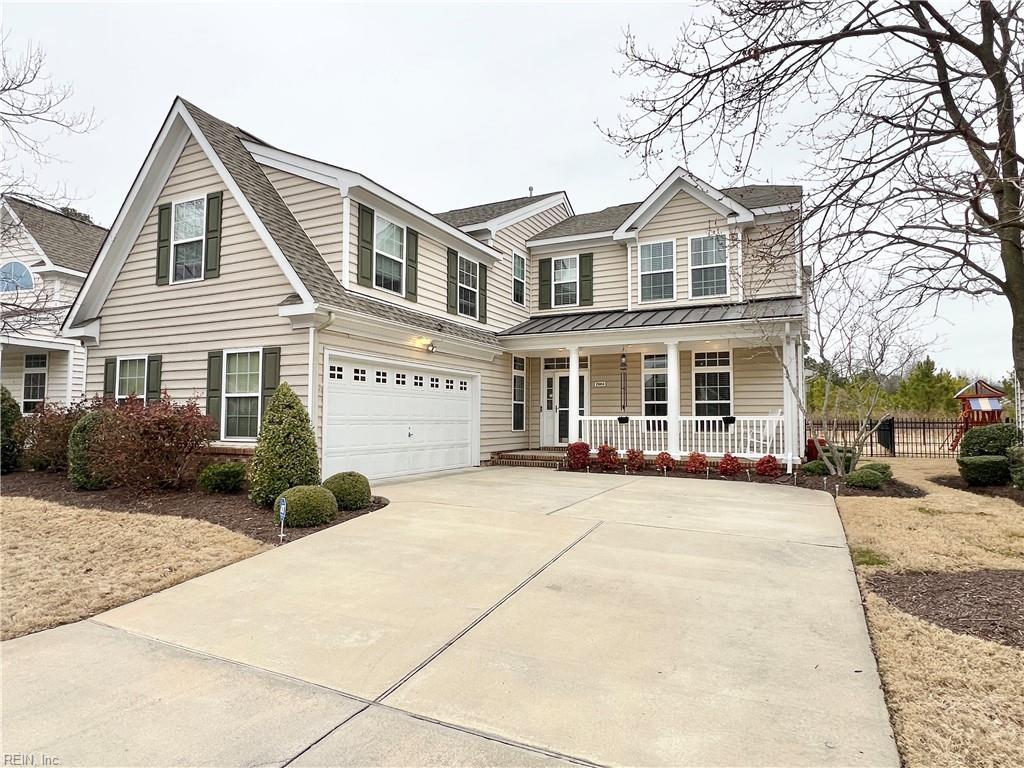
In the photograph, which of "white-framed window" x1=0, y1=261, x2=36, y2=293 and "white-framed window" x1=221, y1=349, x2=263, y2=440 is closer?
"white-framed window" x1=221, y1=349, x2=263, y2=440

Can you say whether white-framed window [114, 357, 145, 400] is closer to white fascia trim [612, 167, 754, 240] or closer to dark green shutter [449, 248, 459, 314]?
dark green shutter [449, 248, 459, 314]

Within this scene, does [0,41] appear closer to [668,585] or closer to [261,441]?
[261,441]

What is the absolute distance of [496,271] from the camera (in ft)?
48.9

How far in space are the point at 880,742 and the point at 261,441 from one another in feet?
24.6

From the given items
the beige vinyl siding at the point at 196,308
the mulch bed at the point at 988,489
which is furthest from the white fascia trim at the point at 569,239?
the mulch bed at the point at 988,489

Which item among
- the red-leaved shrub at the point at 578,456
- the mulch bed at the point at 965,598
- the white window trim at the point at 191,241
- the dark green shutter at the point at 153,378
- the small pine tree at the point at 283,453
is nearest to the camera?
the mulch bed at the point at 965,598

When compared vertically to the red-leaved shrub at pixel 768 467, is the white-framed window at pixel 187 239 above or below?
above

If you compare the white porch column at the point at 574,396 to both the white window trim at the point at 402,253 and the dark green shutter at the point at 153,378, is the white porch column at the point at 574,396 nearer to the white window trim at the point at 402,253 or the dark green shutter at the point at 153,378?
the white window trim at the point at 402,253

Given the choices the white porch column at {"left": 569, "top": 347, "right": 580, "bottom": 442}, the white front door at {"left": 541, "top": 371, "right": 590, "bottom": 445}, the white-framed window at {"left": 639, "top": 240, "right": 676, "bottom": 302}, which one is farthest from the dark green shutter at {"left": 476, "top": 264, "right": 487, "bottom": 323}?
the white-framed window at {"left": 639, "top": 240, "right": 676, "bottom": 302}

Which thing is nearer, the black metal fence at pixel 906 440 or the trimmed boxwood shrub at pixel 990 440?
the trimmed boxwood shrub at pixel 990 440

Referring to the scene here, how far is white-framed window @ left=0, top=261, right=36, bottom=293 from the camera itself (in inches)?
625

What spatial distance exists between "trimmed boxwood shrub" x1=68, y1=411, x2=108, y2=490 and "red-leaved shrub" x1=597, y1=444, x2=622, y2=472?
9.64m

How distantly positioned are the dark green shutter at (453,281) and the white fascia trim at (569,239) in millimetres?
3597

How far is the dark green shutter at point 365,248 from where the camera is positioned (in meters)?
10.3
